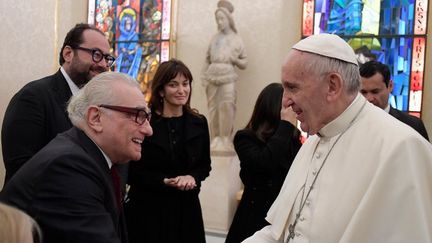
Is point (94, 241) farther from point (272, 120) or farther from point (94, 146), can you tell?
point (272, 120)

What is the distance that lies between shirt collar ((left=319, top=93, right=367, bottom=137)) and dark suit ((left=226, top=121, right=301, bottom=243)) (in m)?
1.16

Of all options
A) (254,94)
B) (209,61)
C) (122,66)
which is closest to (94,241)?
(209,61)

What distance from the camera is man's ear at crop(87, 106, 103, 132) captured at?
218cm

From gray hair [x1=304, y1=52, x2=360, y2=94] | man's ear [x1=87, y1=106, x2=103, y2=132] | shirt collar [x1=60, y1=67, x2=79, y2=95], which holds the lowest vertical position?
man's ear [x1=87, y1=106, x2=103, y2=132]

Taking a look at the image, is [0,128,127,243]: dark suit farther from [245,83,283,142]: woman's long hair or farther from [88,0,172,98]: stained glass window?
[88,0,172,98]: stained glass window

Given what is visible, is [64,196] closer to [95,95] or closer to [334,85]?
[95,95]

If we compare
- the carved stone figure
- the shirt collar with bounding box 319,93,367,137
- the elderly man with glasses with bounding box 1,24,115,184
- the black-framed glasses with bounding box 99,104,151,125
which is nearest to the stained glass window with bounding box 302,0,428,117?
the carved stone figure

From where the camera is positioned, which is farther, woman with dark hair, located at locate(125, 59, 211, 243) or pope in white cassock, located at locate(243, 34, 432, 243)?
woman with dark hair, located at locate(125, 59, 211, 243)

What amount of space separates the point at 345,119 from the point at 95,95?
1.03 meters

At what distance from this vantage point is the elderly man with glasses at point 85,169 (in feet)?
5.94

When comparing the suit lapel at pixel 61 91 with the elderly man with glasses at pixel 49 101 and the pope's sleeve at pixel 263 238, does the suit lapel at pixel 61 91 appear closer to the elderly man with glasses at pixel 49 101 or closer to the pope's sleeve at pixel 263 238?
the elderly man with glasses at pixel 49 101

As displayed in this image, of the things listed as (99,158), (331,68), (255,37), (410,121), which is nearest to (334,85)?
(331,68)

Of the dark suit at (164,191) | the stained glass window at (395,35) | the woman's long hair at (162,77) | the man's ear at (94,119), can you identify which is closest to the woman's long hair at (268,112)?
the dark suit at (164,191)

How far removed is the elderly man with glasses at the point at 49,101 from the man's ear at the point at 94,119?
39.7 inches
